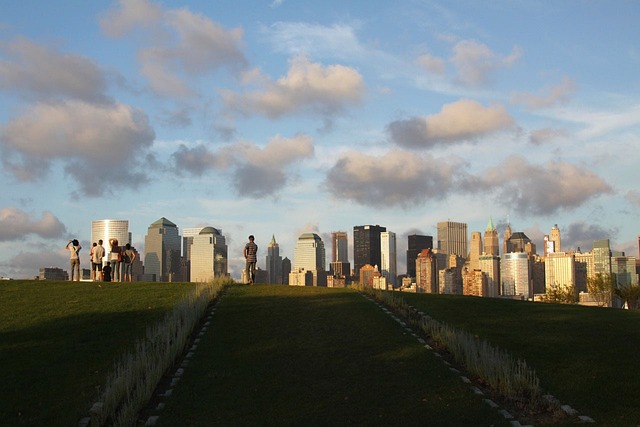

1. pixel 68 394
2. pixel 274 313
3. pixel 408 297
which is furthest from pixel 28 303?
pixel 408 297

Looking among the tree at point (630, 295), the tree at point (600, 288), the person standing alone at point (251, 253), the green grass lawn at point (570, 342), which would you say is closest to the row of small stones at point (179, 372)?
the green grass lawn at point (570, 342)

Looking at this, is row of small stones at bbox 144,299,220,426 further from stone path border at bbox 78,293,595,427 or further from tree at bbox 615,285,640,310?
tree at bbox 615,285,640,310

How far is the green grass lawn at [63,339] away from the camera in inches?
527

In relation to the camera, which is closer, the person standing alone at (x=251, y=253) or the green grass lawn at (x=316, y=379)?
the green grass lawn at (x=316, y=379)

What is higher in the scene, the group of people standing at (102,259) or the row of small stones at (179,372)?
the group of people standing at (102,259)

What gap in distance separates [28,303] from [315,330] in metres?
10.3

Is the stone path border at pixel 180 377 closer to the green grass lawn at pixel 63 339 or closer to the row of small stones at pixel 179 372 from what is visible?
the row of small stones at pixel 179 372

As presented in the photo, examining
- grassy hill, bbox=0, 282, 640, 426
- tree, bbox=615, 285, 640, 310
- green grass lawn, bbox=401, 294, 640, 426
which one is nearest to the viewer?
grassy hill, bbox=0, 282, 640, 426

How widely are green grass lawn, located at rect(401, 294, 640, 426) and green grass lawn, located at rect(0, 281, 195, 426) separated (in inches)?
339

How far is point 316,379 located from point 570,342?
772 centimetres

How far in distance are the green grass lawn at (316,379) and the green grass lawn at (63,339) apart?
1845mm

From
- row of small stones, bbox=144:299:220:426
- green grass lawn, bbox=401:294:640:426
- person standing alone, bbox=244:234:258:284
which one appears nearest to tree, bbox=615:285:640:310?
green grass lawn, bbox=401:294:640:426

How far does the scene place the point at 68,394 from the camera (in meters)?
13.9

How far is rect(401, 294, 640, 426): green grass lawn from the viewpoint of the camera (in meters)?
13.7
